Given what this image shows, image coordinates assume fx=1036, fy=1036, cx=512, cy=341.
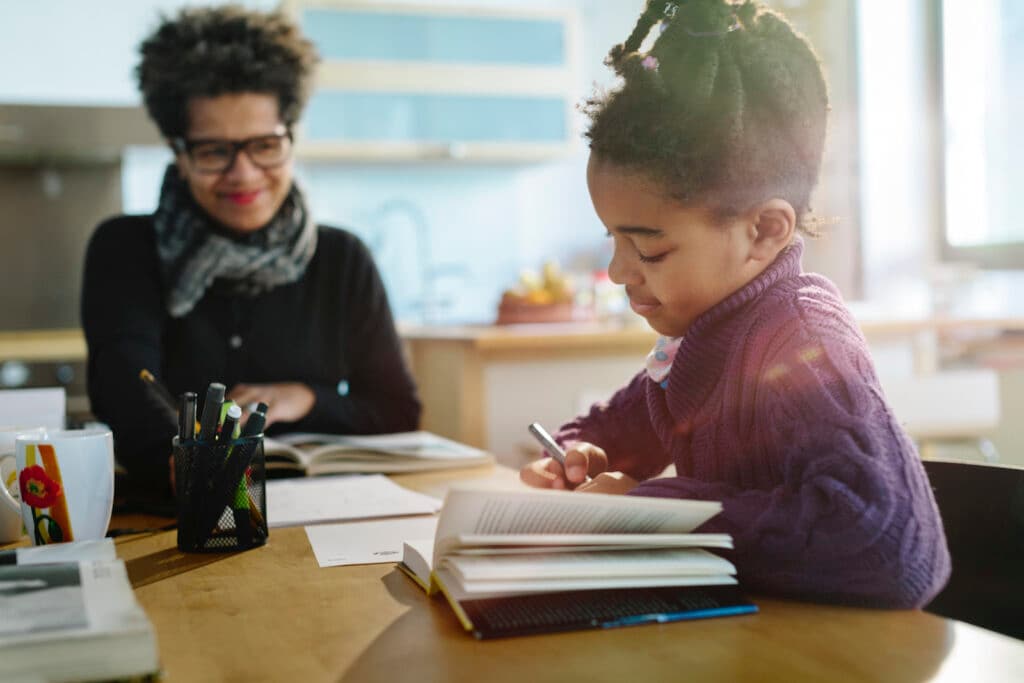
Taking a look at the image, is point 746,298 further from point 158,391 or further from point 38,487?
point 158,391

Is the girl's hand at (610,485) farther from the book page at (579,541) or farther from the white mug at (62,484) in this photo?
the white mug at (62,484)

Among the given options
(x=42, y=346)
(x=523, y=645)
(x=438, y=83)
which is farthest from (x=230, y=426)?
(x=438, y=83)

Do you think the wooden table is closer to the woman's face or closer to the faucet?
the woman's face

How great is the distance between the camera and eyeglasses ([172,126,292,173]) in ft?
5.40

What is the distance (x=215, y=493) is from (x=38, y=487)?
0.48ft

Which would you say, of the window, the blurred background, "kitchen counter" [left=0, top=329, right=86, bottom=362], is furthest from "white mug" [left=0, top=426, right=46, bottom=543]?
the window

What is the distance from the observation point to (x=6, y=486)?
0.96 m

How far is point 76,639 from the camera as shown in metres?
0.53

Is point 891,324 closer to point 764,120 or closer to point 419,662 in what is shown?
point 764,120

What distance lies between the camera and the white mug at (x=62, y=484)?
2.87 feet

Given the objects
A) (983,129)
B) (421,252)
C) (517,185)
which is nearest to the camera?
(983,129)

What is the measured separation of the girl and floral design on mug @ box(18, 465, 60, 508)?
47cm

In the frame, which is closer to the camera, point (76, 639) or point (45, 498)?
point (76, 639)

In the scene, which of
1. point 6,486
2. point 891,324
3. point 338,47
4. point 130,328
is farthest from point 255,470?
point 338,47
